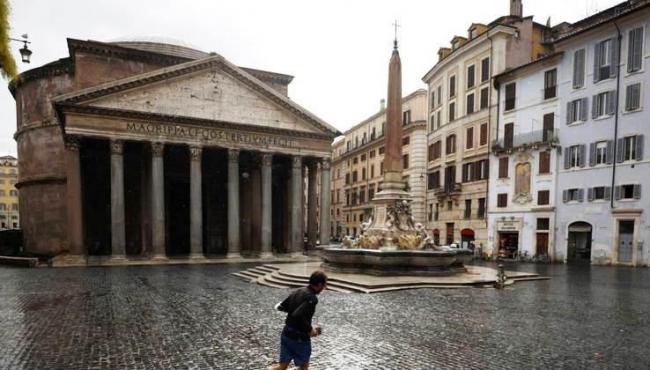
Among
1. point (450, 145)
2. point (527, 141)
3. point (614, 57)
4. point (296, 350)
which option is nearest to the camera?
point (296, 350)

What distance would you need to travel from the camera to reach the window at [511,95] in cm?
3139

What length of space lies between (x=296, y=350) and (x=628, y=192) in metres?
27.1

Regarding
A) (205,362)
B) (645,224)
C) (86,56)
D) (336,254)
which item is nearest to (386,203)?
(336,254)

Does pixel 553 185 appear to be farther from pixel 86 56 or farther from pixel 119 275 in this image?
pixel 86 56

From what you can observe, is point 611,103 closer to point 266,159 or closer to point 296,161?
point 296,161

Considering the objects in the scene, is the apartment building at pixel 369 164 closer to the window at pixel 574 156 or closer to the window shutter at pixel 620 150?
the window at pixel 574 156

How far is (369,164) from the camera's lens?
53062 mm

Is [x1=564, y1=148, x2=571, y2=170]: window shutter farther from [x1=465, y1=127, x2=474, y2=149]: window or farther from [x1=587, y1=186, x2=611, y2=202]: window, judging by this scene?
[x1=465, y1=127, x2=474, y2=149]: window

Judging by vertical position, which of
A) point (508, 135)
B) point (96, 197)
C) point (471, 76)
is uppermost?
point (471, 76)

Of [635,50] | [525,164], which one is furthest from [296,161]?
[635,50]

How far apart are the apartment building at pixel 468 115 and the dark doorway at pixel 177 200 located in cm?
2251

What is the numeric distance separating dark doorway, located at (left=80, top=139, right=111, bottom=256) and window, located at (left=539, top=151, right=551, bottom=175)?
31.4 meters

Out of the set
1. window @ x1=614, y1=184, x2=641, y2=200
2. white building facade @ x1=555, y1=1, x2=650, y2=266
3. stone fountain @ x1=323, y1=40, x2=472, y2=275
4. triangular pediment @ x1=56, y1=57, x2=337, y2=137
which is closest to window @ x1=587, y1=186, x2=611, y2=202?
white building facade @ x1=555, y1=1, x2=650, y2=266

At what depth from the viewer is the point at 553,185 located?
94.1 feet
